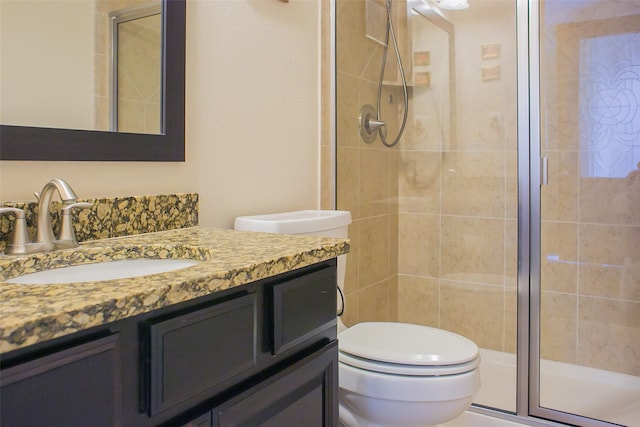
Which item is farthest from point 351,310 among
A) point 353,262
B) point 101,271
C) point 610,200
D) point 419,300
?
point 101,271

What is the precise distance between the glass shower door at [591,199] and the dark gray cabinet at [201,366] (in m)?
1.52

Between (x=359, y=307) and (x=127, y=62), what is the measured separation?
1.56 meters

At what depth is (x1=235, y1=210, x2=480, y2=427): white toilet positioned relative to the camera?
4.82ft

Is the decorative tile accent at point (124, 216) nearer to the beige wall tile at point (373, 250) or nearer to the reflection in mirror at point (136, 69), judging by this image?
the reflection in mirror at point (136, 69)

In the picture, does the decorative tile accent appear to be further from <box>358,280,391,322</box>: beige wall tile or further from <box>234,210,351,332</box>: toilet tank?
<box>358,280,391,322</box>: beige wall tile

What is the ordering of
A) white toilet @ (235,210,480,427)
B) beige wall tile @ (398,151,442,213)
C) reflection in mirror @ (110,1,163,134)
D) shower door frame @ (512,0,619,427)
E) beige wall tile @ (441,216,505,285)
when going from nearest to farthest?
reflection in mirror @ (110,1,163,134)
white toilet @ (235,210,480,427)
shower door frame @ (512,0,619,427)
beige wall tile @ (441,216,505,285)
beige wall tile @ (398,151,442,213)

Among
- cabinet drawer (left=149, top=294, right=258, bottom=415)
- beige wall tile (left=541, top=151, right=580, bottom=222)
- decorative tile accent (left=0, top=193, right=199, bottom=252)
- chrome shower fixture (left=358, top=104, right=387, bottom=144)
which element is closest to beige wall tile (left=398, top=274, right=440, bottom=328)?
beige wall tile (left=541, top=151, right=580, bottom=222)

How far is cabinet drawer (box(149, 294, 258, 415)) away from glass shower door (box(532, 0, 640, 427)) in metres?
1.73

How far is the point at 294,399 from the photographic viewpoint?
1.04m

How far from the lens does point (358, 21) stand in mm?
2361

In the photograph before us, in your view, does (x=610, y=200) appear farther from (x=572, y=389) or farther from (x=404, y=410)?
(x=404, y=410)

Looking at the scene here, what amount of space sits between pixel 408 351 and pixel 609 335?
133 cm

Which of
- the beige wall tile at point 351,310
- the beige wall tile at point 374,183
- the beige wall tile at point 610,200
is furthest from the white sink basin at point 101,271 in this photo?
the beige wall tile at point 610,200

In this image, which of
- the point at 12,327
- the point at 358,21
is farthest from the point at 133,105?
the point at 358,21
